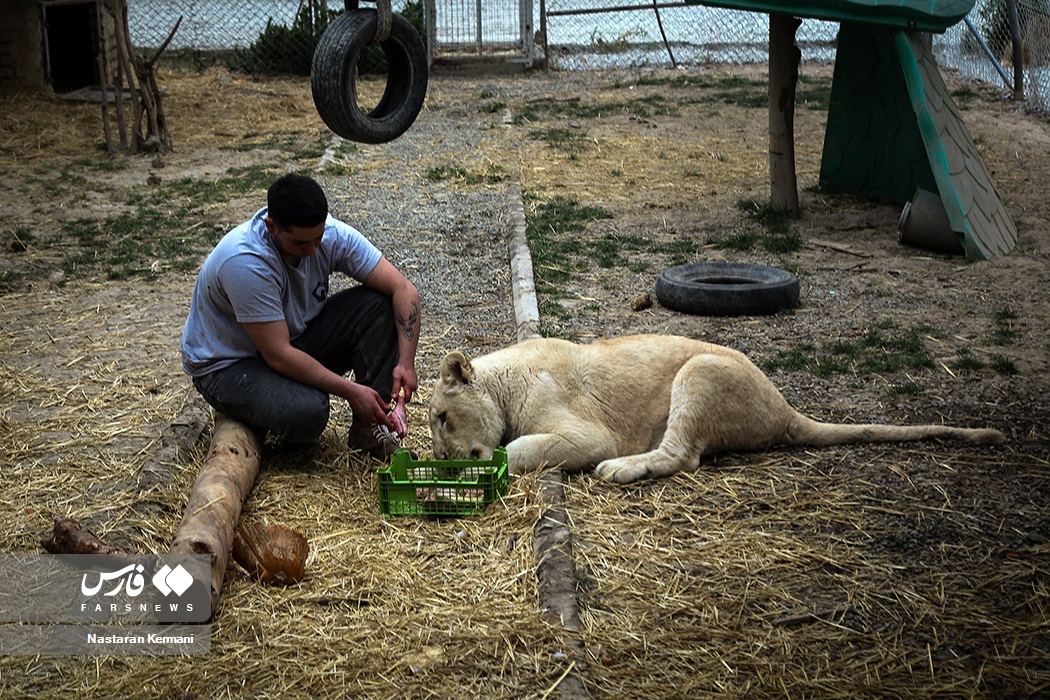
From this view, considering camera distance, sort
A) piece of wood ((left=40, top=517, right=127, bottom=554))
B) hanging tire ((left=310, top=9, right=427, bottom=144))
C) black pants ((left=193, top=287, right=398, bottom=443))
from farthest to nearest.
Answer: hanging tire ((left=310, top=9, right=427, bottom=144))
black pants ((left=193, top=287, right=398, bottom=443))
piece of wood ((left=40, top=517, right=127, bottom=554))

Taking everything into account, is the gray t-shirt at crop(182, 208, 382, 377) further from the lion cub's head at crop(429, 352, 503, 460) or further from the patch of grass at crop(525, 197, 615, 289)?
the patch of grass at crop(525, 197, 615, 289)

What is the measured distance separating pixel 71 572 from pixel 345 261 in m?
2.28

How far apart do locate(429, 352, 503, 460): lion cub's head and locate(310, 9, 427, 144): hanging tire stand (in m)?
1.61

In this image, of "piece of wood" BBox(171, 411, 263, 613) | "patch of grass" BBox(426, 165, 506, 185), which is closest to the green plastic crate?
"piece of wood" BBox(171, 411, 263, 613)

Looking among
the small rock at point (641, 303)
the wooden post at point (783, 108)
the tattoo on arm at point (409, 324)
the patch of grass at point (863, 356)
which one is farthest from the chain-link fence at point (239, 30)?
the tattoo on arm at point (409, 324)

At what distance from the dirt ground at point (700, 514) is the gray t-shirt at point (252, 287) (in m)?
0.71

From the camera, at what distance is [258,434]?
604cm

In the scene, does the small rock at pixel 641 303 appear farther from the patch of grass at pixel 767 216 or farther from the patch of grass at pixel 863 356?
the patch of grass at pixel 767 216

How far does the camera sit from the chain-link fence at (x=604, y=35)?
20188 millimetres

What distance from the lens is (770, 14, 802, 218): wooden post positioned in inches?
449

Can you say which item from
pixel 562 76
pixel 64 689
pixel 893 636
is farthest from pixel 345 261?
pixel 562 76

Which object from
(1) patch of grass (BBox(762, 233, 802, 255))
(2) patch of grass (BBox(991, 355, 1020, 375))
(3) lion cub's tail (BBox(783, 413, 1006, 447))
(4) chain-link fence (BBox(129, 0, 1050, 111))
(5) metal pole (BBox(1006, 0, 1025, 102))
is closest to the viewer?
(3) lion cub's tail (BBox(783, 413, 1006, 447))

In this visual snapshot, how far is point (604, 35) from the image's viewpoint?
2792 cm

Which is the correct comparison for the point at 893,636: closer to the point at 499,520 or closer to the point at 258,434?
the point at 499,520
